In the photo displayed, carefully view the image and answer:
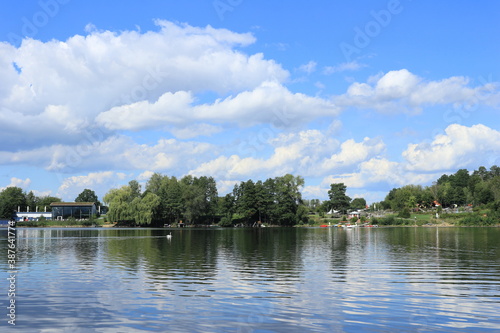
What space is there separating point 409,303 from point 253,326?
27.9ft

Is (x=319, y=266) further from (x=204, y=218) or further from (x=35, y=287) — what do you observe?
(x=204, y=218)

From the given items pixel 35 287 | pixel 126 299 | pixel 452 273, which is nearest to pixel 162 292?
pixel 126 299

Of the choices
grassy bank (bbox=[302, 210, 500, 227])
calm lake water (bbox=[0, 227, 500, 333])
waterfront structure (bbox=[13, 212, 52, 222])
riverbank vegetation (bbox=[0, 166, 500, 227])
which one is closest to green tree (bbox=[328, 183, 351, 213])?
riverbank vegetation (bbox=[0, 166, 500, 227])

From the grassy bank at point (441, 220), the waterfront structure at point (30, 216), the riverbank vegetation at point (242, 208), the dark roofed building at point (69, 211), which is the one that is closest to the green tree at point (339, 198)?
the riverbank vegetation at point (242, 208)

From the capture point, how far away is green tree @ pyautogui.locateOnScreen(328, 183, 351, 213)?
19462cm

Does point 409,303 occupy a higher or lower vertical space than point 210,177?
lower

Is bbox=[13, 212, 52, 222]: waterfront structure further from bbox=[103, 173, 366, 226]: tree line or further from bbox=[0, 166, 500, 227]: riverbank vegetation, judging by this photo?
bbox=[103, 173, 366, 226]: tree line

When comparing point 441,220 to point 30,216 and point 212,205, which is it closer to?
point 212,205

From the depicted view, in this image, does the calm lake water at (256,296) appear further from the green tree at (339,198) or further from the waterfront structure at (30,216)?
the waterfront structure at (30,216)

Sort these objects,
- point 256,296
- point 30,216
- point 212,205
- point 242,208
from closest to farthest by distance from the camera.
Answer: point 256,296
point 242,208
point 212,205
point 30,216

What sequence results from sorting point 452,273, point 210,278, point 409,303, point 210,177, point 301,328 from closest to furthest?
point 301,328 → point 409,303 → point 210,278 → point 452,273 → point 210,177

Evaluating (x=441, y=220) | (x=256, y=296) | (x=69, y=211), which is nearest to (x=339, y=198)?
(x=441, y=220)

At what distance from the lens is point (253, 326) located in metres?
16.2

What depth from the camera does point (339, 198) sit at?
194625 millimetres
